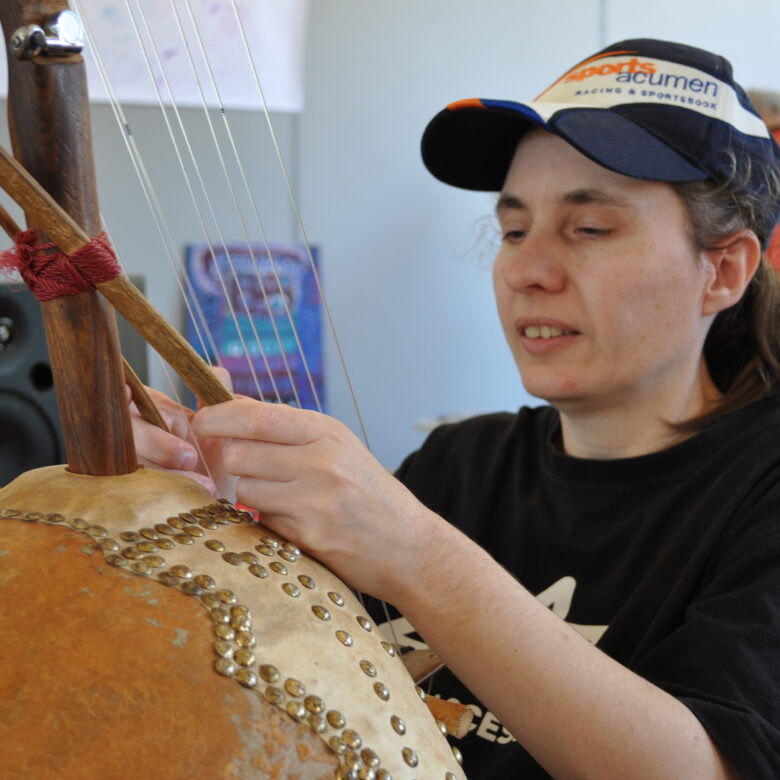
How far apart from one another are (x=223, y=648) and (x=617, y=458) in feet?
2.41

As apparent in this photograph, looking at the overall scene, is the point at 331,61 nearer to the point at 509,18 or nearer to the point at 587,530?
the point at 509,18

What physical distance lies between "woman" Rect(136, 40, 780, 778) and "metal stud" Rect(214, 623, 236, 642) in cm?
15

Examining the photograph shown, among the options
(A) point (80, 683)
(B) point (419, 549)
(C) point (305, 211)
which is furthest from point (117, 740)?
(C) point (305, 211)

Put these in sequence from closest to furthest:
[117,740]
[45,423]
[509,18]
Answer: [117,740], [45,423], [509,18]

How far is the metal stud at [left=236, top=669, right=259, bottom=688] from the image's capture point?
0.46 meters

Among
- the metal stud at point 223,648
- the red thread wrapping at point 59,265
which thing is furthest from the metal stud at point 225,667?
the red thread wrapping at point 59,265

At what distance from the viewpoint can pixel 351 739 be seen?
480 millimetres

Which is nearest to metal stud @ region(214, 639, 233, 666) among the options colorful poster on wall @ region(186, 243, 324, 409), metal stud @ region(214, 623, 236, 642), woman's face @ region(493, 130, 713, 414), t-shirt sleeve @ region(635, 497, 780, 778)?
metal stud @ region(214, 623, 236, 642)

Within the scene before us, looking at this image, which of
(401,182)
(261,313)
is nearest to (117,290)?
(261,313)

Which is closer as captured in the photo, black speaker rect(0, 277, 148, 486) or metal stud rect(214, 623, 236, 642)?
metal stud rect(214, 623, 236, 642)

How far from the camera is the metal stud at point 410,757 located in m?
0.50

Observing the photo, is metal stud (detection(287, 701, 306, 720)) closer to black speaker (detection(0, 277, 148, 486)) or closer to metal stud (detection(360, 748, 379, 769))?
metal stud (detection(360, 748, 379, 769))

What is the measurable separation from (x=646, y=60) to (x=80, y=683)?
89 cm

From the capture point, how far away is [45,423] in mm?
1252
